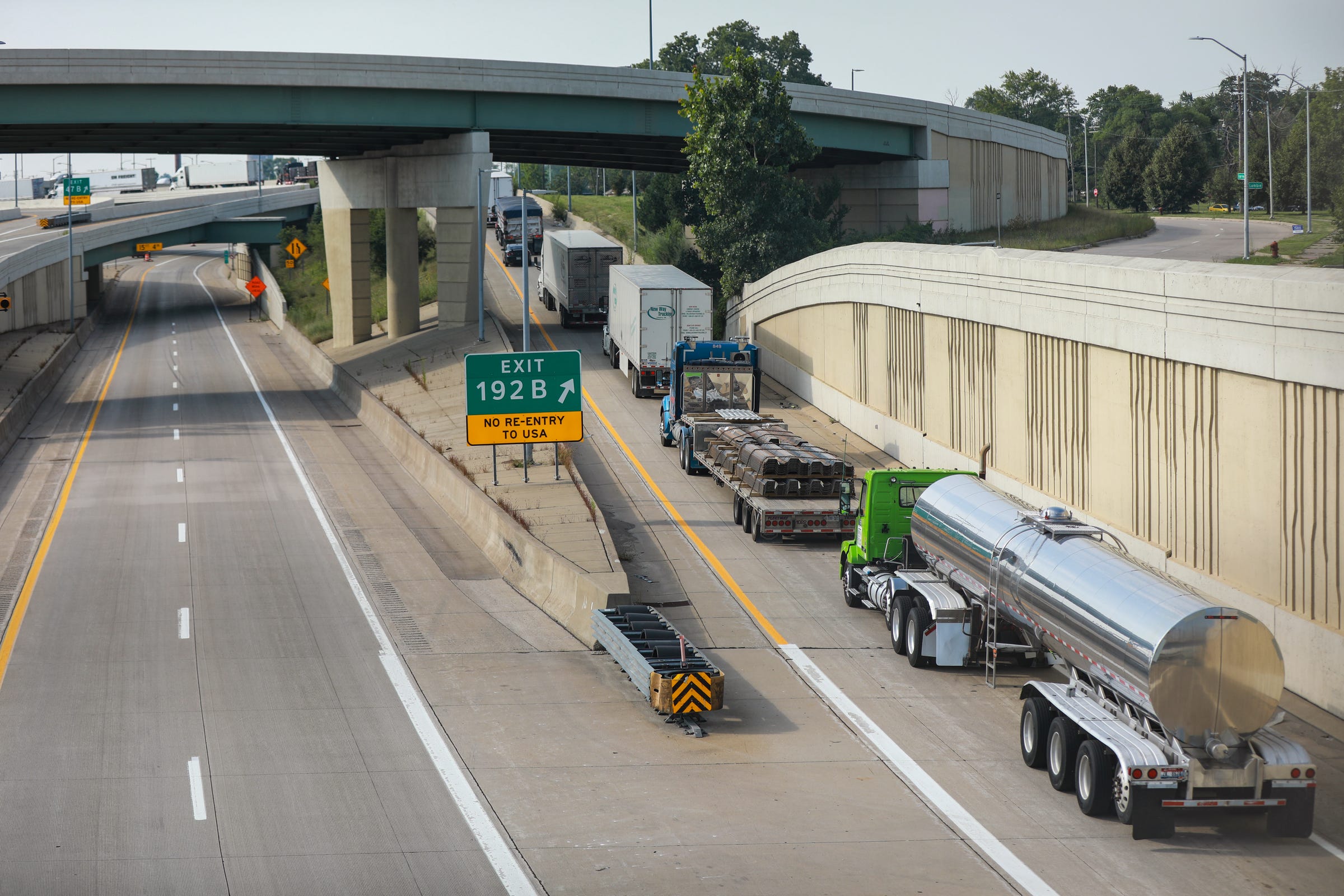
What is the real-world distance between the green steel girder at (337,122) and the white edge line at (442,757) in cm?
2527

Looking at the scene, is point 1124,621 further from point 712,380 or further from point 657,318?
point 657,318

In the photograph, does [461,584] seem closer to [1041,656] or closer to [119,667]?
[119,667]

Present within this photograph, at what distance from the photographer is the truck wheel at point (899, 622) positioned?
2214 cm

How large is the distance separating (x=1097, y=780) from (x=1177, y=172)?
9123 cm

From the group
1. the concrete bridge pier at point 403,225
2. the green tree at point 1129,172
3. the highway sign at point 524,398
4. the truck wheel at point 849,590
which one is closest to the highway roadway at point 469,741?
the truck wheel at point 849,590

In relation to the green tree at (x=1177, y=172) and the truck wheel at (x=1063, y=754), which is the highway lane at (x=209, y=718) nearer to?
the truck wheel at (x=1063, y=754)

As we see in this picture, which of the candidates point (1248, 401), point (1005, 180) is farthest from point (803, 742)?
point (1005, 180)

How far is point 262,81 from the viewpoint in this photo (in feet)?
166

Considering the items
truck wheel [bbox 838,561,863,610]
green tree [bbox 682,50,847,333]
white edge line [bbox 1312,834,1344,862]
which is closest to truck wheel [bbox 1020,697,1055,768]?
white edge line [bbox 1312,834,1344,862]

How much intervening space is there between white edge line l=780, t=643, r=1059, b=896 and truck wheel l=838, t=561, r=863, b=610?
258cm

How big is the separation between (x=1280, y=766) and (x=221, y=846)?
11.5m

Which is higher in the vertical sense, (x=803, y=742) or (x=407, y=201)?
(x=407, y=201)

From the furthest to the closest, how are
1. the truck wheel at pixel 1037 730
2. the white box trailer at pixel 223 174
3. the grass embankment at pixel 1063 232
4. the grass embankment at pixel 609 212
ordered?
the white box trailer at pixel 223 174 → the grass embankment at pixel 609 212 → the grass embankment at pixel 1063 232 → the truck wheel at pixel 1037 730

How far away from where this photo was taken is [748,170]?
5794cm
